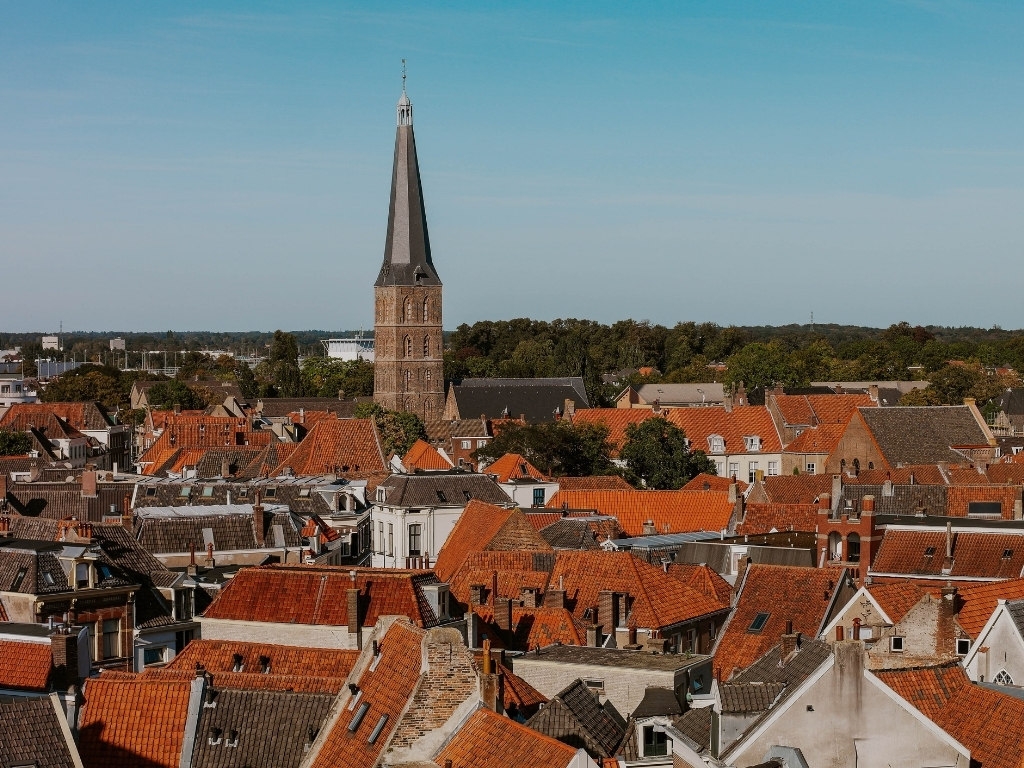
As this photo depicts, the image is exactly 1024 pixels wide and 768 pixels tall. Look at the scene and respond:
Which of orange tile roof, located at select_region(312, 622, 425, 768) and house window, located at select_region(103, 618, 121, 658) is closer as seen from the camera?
orange tile roof, located at select_region(312, 622, 425, 768)

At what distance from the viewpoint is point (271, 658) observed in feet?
128

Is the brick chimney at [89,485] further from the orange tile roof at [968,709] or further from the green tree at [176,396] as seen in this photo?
the green tree at [176,396]

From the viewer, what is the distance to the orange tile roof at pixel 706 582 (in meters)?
51.8

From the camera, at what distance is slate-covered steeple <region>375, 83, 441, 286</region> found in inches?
5910

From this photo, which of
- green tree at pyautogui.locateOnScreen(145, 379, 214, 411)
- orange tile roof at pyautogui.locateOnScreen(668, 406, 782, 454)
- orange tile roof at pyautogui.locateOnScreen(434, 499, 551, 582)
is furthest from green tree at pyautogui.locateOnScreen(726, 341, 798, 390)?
orange tile roof at pyautogui.locateOnScreen(434, 499, 551, 582)

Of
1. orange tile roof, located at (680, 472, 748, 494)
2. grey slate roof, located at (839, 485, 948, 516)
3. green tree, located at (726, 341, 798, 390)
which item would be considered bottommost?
orange tile roof, located at (680, 472, 748, 494)

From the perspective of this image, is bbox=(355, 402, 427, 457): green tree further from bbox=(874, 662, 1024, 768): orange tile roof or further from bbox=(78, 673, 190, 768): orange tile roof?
bbox=(874, 662, 1024, 768): orange tile roof

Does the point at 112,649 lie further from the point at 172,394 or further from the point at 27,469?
the point at 172,394

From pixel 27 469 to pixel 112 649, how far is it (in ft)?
182

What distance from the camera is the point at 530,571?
52.5 metres

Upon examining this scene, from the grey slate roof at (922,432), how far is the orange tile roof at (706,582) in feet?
161

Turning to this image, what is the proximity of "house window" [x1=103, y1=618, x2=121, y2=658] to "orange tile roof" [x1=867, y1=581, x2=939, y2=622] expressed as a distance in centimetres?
2069

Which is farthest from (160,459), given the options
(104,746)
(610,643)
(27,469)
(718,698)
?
(718,698)

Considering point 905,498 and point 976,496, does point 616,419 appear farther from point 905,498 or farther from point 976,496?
point 976,496
